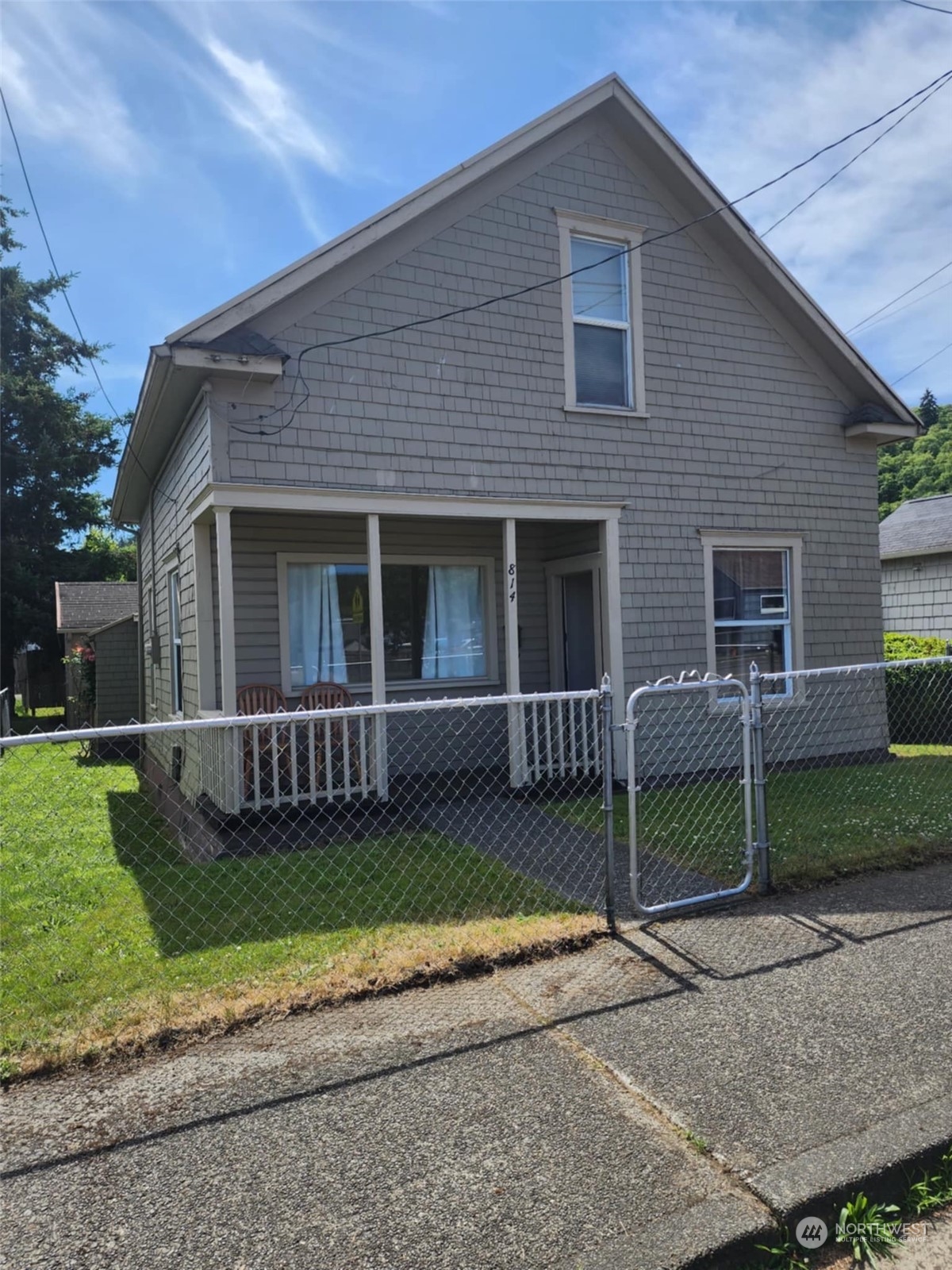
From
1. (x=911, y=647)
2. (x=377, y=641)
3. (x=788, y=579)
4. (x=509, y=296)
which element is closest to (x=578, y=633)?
(x=788, y=579)

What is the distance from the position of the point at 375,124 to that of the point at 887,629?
13.0 metres

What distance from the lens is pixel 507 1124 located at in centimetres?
297

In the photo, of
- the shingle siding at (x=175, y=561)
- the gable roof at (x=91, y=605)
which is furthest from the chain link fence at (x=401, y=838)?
the gable roof at (x=91, y=605)

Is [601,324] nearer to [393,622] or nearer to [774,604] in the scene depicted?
[774,604]

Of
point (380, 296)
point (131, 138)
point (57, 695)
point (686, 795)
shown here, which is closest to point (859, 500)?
point (686, 795)

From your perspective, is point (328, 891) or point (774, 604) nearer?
point (328, 891)

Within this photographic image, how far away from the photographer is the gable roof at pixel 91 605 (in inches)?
890

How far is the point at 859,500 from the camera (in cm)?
1077

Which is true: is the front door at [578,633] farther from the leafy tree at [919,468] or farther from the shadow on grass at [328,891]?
the leafy tree at [919,468]

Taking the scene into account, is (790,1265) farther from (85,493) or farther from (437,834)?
(85,493)

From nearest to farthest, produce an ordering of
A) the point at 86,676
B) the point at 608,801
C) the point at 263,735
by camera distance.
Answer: the point at 608,801 < the point at 263,735 < the point at 86,676

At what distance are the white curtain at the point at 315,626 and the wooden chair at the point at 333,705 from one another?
19cm

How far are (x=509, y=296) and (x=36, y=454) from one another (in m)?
25.8

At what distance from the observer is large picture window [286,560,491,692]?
30.5ft
